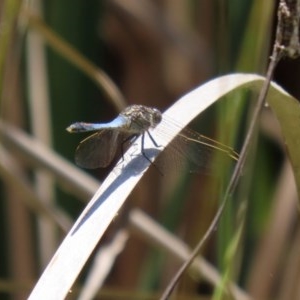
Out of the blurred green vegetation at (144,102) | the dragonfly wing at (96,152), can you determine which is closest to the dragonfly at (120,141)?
the dragonfly wing at (96,152)

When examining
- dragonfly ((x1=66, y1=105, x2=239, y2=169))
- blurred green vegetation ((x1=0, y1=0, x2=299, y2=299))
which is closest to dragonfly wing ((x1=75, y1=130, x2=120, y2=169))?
dragonfly ((x1=66, y1=105, x2=239, y2=169))

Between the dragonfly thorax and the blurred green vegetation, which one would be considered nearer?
the dragonfly thorax

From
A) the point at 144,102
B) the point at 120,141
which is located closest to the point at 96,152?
the point at 120,141

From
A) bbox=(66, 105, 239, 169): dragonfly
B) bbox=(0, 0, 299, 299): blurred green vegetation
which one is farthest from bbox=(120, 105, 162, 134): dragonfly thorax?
bbox=(0, 0, 299, 299): blurred green vegetation

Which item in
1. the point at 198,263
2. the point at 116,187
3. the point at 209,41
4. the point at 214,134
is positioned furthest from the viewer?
the point at 209,41

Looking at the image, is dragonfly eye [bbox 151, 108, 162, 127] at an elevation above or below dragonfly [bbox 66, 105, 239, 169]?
above

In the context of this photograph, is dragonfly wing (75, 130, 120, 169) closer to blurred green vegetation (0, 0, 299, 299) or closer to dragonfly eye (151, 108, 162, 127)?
dragonfly eye (151, 108, 162, 127)

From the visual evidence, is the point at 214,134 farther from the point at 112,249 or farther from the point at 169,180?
the point at 112,249

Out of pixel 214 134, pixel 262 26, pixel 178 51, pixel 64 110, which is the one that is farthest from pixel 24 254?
pixel 262 26
